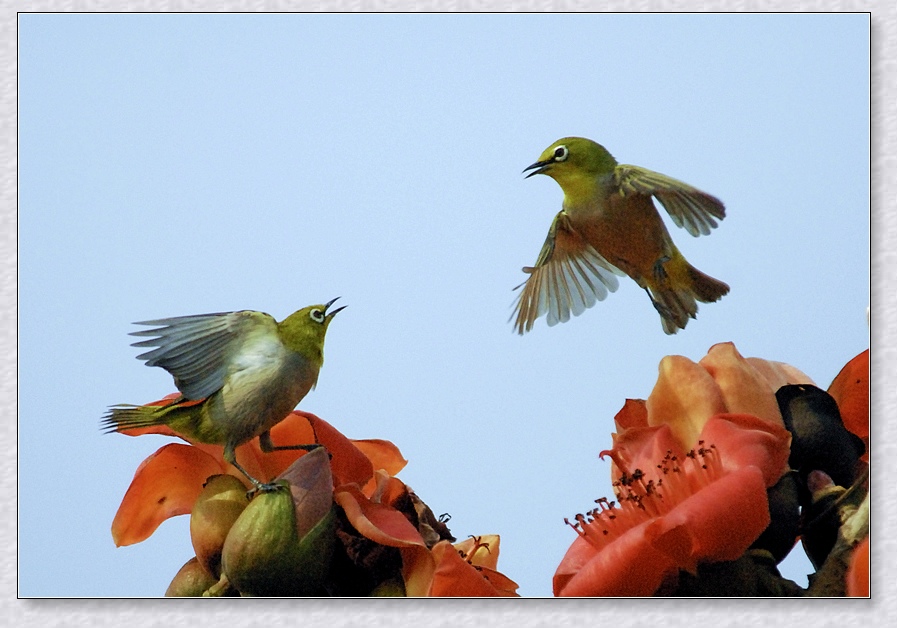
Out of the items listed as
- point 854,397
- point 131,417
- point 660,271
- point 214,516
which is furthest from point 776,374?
point 131,417

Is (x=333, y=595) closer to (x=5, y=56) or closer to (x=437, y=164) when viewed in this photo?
(x=437, y=164)

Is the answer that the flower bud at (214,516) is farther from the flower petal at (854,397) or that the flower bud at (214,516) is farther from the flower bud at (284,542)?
the flower petal at (854,397)

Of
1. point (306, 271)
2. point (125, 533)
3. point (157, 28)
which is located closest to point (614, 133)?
point (306, 271)

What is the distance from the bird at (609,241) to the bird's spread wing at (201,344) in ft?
0.88

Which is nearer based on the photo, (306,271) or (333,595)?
(333,595)

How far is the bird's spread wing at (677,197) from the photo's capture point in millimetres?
1052

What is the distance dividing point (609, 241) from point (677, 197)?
8cm

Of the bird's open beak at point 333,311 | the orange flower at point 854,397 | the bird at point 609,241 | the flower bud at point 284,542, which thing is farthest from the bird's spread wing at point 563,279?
the flower bud at point 284,542

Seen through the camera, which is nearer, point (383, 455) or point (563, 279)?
point (383, 455)

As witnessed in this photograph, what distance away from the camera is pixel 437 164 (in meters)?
1.13

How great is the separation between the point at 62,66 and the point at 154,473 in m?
0.50

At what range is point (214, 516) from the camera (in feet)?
2.52

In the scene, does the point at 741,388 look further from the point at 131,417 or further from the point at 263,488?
the point at 131,417

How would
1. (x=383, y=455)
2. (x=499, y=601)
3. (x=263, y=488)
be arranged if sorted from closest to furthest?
(x=263, y=488)
(x=383, y=455)
(x=499, y=601)
